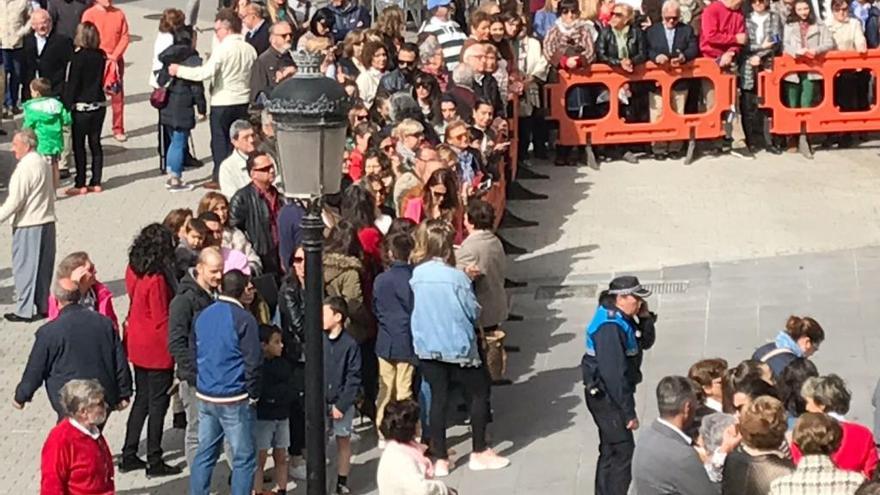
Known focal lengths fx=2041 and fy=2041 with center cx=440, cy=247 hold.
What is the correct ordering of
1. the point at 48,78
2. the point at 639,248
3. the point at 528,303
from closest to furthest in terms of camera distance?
the point at 528,303
the point at 639,248
the point at 48,78

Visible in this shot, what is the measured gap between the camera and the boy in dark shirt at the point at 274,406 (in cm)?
1252

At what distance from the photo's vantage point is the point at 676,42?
21.6 m

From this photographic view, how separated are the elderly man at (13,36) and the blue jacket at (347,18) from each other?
340cm

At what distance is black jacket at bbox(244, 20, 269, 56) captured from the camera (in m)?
20.9

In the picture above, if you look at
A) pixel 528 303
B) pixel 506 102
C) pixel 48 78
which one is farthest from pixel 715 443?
pixel 48 78

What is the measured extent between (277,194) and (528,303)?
3.14 metres

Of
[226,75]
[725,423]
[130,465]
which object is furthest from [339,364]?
[226,75]

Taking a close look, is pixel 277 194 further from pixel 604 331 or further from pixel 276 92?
pixel 276 92

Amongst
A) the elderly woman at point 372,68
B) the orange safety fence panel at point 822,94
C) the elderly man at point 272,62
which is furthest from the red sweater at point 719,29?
the elderly man at point 272,62

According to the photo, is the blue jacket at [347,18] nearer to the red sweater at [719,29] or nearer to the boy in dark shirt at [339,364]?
the red sweater at [719,29]

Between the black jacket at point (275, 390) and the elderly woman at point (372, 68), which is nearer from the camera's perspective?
the black jacket at point (275, 390)

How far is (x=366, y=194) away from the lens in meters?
14.5

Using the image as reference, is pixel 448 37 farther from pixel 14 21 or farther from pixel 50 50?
pixel 14 21

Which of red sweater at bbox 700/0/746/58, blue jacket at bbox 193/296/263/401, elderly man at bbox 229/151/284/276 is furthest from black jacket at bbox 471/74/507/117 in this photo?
blue jacket at bbox 193/296/263/401
